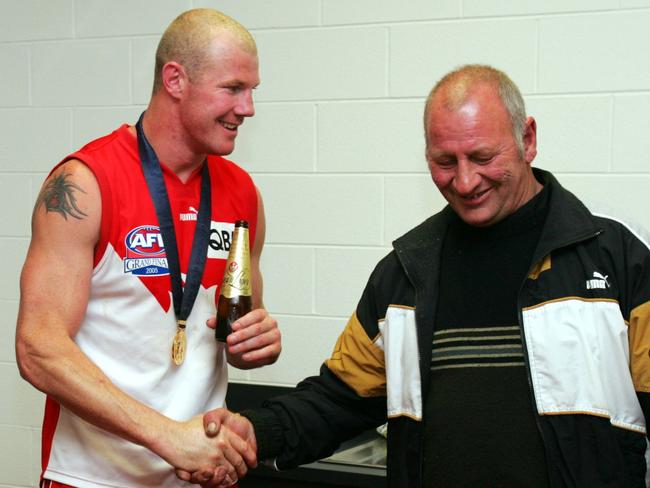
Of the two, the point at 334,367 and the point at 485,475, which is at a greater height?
the point at 334,367

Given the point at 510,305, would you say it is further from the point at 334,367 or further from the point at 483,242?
the point at 334,367

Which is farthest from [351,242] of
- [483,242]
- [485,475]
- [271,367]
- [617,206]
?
[485,475]

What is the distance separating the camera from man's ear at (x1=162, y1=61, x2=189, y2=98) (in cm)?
204

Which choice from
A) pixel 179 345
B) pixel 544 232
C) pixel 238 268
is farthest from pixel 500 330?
pixel 179 345

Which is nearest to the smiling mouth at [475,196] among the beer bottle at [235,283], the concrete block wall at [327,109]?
the beer bottle at [235,283]

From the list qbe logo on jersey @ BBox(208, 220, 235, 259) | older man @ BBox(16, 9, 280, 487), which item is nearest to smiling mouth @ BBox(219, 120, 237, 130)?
older man @ BBox(16, 9, 280, 487)

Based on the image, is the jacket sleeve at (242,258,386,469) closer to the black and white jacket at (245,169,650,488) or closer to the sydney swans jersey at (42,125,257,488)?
the black and white jacket at (245,169,650,488)

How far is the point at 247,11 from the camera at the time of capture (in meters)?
3.09

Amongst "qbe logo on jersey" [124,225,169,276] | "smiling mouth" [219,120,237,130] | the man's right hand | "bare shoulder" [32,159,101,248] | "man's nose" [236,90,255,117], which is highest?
"man's nose" [236,90,255,117]

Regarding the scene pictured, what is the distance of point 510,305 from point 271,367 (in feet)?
4.70

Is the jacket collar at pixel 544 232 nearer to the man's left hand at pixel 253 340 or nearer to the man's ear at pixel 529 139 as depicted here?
the man's ear at pixel 529 139

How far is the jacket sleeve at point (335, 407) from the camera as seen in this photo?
2055mm

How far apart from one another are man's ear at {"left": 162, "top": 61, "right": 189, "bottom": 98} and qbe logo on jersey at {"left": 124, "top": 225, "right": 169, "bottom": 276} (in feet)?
1.12

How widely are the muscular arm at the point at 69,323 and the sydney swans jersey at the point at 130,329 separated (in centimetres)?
5
